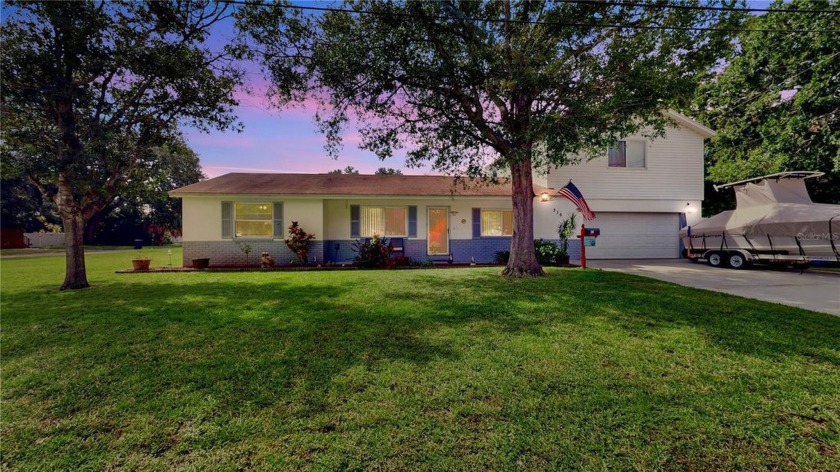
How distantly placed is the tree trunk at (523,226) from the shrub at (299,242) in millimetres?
7536

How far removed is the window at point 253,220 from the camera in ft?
43.2

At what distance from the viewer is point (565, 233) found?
46.0 feet

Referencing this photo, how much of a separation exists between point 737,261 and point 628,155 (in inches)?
236

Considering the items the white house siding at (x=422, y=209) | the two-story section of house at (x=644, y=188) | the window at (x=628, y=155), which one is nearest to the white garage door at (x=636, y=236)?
the two-story section of house at (x=644, y=188)

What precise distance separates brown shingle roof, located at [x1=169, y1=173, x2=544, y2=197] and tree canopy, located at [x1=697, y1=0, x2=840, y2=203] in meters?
9.04

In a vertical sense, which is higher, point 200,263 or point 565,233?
point 565,233

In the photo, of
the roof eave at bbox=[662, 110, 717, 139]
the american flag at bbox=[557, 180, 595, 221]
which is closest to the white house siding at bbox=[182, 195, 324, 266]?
the american flag at bbox=[557, 180, 595, 221]

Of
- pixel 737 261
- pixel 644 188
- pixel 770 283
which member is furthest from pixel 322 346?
pixel 644 188

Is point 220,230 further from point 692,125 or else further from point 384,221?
point 692,125

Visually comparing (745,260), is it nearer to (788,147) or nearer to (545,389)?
(788,147)

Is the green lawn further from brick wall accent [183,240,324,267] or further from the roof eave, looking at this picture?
the roof eave

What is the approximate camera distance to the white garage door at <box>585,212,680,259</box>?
1530 cm

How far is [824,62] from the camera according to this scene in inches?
474

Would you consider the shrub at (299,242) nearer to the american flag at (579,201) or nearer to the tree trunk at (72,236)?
the tree trunk at (72,236)
